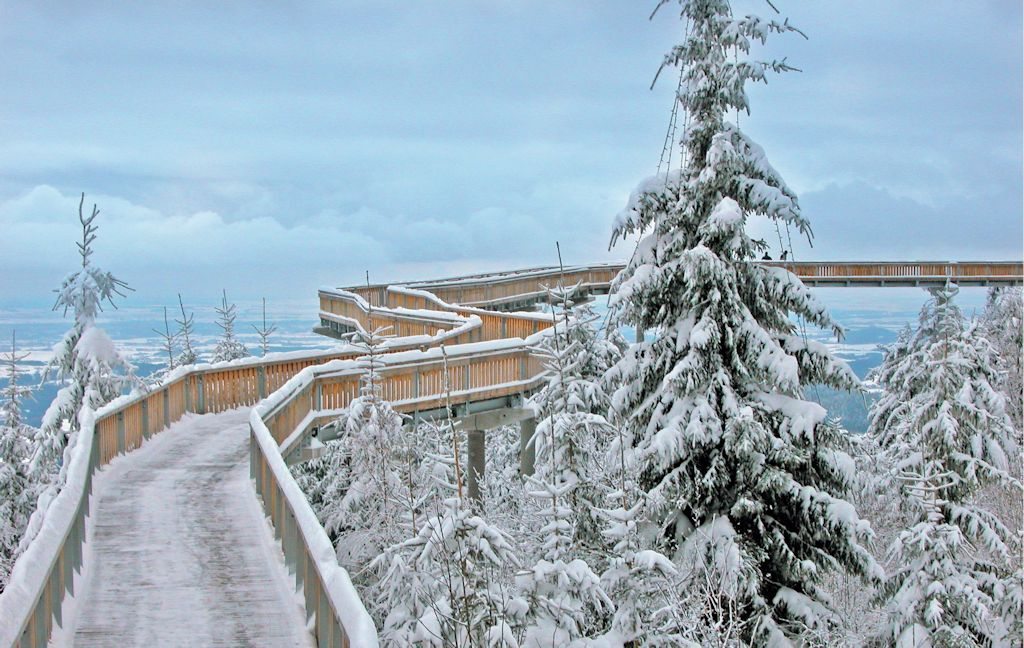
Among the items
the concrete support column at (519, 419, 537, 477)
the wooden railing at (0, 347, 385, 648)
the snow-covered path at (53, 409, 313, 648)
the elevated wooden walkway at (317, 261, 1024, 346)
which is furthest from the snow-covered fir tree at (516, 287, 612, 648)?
the concrete support column at (519, 419, 537, 477)

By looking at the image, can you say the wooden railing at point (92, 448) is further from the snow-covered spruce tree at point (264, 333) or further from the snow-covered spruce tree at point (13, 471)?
the snow-covered spruce tree at point (264, 333)

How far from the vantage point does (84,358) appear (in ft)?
71.9

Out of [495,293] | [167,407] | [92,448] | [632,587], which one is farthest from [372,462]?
[495,293]

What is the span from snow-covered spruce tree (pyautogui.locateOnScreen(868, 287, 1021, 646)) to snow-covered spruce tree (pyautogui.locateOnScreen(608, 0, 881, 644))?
3.94m

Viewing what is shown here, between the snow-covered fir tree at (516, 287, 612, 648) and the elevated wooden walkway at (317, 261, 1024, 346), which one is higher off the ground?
the elevated wooden walkway at (317, 261, 1024, 346)

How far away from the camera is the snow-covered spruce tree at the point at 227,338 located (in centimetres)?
5275

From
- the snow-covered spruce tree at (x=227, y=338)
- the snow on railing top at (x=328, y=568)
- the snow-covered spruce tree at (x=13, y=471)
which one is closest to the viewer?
the snow on railing top at (x=328, y=568)

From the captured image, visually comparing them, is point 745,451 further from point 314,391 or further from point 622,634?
point 314,391

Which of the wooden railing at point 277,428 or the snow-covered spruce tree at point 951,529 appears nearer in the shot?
the wooden railing at point 277,428

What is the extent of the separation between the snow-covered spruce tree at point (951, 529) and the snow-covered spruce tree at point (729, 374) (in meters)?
3.94

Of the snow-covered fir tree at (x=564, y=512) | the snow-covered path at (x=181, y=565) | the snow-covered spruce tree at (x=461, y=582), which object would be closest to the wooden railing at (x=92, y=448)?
the snow-covered path at (x=181, y=565)

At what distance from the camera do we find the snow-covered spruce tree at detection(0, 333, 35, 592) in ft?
89.6

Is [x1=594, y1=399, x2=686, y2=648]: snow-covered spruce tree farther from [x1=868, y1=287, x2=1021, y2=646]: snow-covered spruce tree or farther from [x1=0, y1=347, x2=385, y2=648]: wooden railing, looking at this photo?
A: [x1=868, y1=287, x2=1021, y2=646]: snow-covered spruce tree

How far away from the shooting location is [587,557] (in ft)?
40.6
